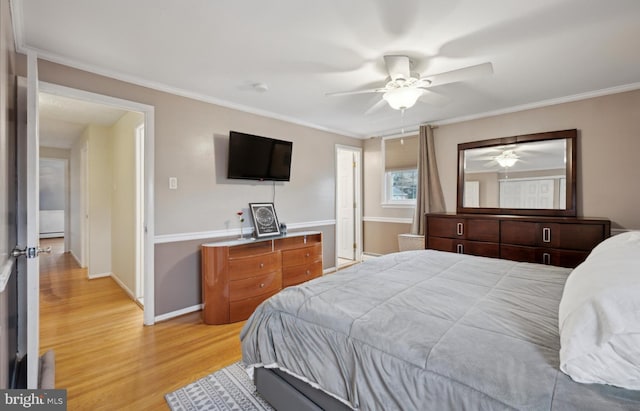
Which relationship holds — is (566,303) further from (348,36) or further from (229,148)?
(229,148)

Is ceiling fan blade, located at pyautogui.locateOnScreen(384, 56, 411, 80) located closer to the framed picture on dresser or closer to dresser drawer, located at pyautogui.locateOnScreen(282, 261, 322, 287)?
the framed picture on dresser

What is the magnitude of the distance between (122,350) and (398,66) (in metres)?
3.25

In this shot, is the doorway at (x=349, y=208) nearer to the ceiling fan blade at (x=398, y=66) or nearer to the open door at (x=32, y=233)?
the ceiling fan blade at (x=398, y=66)

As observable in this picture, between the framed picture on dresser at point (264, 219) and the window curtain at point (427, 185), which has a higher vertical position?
the window curtain at point (427, 185)

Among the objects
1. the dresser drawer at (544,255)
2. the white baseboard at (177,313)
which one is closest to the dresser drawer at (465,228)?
the dresser drawer at (544,255)

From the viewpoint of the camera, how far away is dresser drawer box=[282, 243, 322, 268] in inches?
142

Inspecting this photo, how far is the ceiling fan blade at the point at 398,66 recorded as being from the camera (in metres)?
2.29

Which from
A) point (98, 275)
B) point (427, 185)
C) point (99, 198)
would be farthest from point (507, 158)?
point (98, 275)

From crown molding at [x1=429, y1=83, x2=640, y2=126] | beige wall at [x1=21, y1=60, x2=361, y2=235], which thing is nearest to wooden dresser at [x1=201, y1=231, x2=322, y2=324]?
beige wall at [x1=21, y1=60, x2=361, y2=235]

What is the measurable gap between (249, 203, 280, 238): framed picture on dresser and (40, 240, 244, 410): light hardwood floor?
1205 mm

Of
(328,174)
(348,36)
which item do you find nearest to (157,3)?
(348,36)

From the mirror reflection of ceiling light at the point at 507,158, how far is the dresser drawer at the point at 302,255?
2.65 metres

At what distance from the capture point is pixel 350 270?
7.08 ft

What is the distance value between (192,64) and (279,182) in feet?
6.23
